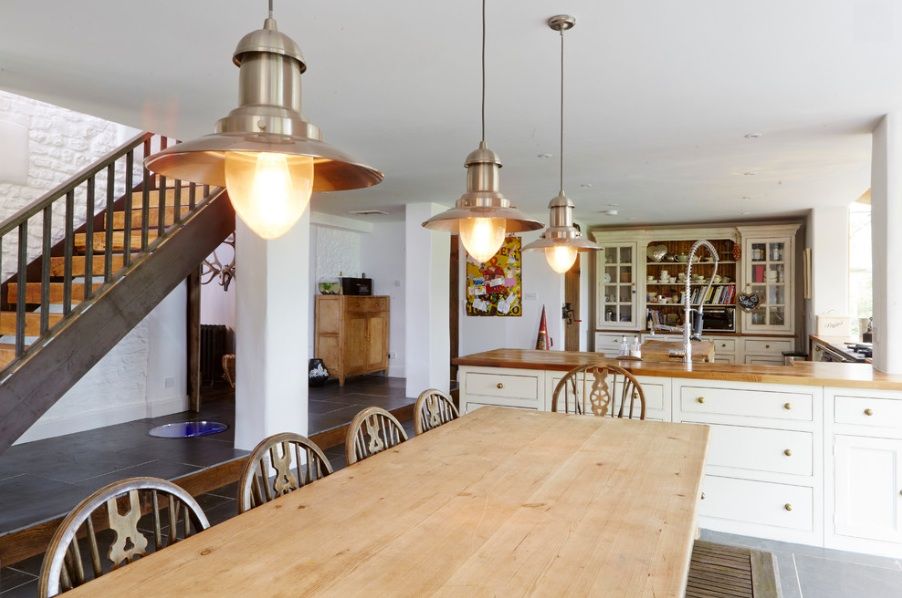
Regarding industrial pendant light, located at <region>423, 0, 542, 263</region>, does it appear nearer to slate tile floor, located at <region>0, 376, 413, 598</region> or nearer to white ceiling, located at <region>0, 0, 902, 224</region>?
white ceiling, located at <region>0, 0, 902, 224</region>

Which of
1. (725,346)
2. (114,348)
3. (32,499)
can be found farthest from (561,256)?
(725,346)

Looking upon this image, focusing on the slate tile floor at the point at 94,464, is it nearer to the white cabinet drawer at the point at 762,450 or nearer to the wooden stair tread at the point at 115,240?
the wooden stair tread at the point at 115,240

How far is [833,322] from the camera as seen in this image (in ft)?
21.5

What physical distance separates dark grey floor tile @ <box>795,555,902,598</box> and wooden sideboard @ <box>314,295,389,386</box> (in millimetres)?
5629

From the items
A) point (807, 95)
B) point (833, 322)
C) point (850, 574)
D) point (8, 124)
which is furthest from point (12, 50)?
point (833, 322)

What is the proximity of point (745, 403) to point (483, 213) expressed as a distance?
7.28ft

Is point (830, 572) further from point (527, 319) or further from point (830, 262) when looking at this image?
point (527, 319)

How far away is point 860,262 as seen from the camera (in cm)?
706

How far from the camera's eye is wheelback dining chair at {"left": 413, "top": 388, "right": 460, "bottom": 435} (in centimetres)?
258

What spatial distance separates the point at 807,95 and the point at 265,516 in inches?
130

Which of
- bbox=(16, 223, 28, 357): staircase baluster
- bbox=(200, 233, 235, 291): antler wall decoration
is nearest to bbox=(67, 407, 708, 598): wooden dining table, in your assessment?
bbox=(16, 223, 28, 357): staircase baluster

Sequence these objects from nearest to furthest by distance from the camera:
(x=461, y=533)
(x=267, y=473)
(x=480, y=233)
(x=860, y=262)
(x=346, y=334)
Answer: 1. (x=461, y=533)
2. (x=267, y=473)
3. (x=480, y=233)
4. (x=860, y=262)
5. (x=346, y=334)

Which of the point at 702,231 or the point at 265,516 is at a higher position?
the point at 702,231

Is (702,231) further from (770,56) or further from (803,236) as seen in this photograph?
(770,56)
